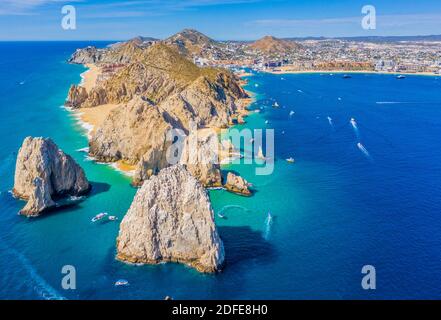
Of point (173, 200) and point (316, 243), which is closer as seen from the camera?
point (173, 200)

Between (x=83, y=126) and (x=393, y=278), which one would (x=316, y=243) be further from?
(x=83, y=126)

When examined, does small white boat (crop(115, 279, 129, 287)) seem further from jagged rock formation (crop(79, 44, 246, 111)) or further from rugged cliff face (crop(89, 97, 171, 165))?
jagged rock formation (crop(79, 44, 246, 111))

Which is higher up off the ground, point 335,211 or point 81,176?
point 81,176

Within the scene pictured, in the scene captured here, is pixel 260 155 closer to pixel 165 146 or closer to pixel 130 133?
pixel 165 146

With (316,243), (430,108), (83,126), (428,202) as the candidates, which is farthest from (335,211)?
(430,108)

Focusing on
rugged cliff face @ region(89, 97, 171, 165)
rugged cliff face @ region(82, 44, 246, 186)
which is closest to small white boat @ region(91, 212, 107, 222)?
rugged cliff face @ region(82, 44, 246, 186)

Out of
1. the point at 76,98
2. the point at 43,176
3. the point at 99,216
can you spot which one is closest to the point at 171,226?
the point at 99,216
